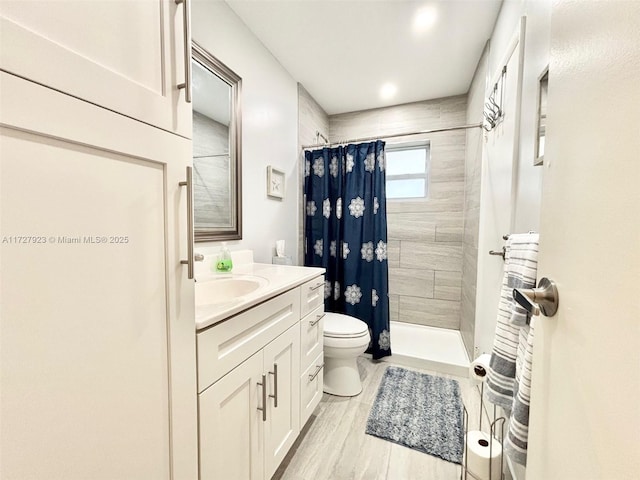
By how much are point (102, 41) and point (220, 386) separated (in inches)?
36.0

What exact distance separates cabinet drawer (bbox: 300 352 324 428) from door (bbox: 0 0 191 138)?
49.5 inches

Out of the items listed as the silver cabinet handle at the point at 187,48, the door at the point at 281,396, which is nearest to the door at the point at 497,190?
the door at the point at 281,396

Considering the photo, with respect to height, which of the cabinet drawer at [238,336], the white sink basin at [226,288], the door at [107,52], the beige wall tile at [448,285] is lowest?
the beige wall tile at [448,285]

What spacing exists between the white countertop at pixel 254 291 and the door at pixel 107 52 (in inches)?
20.6

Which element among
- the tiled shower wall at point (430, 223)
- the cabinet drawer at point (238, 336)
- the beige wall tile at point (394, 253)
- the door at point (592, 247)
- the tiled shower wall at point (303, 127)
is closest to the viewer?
the door at point (592, 247)

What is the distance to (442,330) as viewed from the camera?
8.86 feet

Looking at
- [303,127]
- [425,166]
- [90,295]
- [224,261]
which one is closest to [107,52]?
[90,295]

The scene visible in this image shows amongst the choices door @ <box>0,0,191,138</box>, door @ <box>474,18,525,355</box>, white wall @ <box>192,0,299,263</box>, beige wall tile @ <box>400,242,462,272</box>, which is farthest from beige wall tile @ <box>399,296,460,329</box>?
door @ <box>0,0,191,138</box>

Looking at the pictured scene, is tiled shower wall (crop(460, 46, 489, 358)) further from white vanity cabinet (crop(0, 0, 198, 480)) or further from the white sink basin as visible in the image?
white vanity cabinet (crop(0, 0, 198, 480))

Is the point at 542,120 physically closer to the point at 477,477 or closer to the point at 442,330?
the point at 477,477

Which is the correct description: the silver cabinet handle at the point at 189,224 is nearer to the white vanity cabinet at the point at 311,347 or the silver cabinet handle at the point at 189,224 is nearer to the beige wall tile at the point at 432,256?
the white vanity cabinet at the point at 311,347

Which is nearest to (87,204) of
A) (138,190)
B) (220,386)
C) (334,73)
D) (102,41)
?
(138,190)

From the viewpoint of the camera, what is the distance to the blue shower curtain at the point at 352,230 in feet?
7.20

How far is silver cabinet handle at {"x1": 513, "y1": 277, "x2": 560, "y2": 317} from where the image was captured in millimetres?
502
